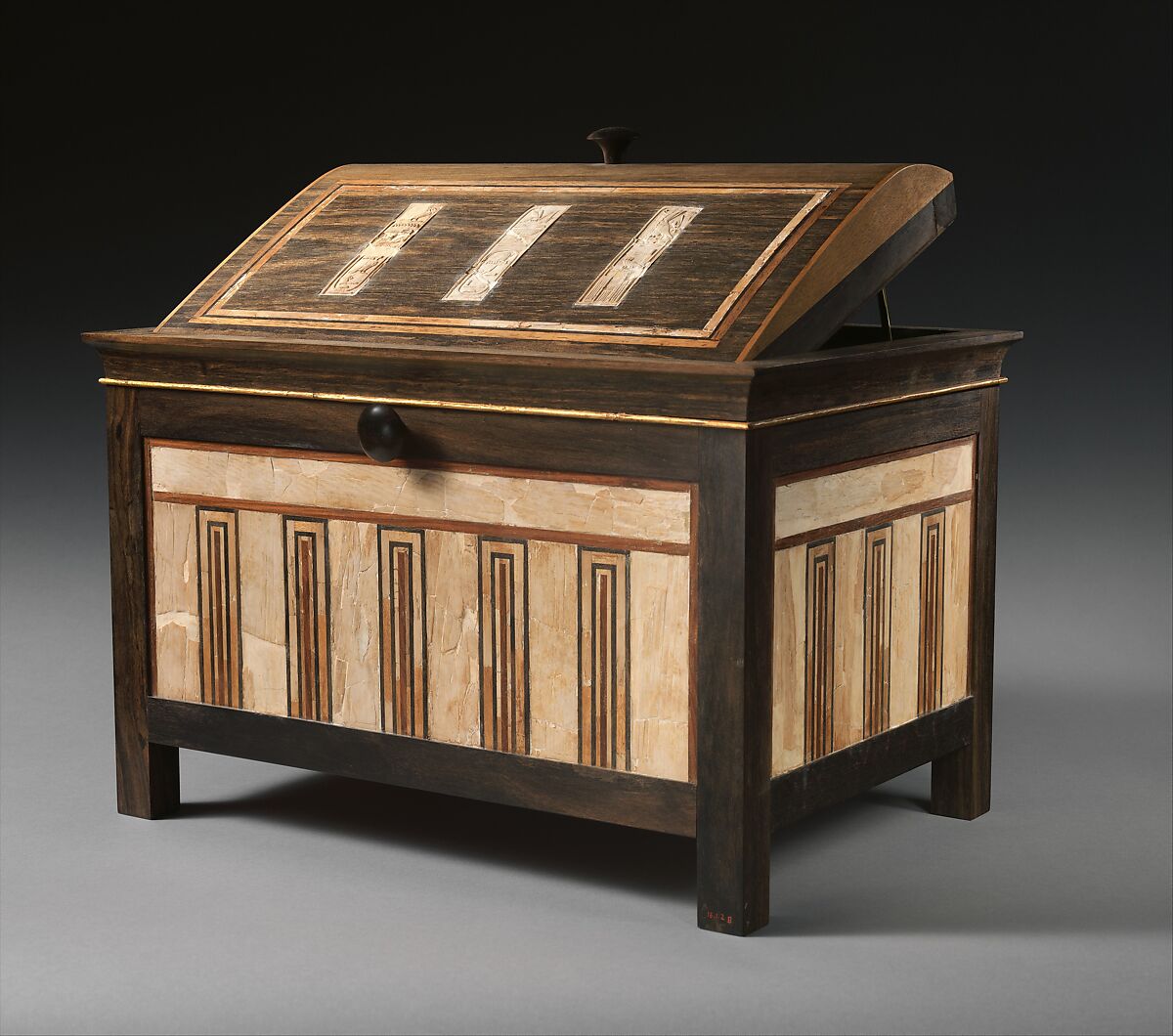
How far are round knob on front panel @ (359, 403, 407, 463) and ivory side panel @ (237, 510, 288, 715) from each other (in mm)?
307

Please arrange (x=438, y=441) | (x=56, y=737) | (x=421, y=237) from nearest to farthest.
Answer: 1. (x=438, y=441)
2. (x=421, y=237)
3. (x=56, y=737)

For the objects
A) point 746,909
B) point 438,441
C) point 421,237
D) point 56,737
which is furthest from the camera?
point 56,737

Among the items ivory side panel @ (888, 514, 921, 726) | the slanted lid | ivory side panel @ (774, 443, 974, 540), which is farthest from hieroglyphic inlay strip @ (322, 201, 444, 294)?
ivory side panel @ (888, 514, 921, 726)

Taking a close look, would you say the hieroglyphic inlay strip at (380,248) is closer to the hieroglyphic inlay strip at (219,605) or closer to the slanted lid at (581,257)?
the slanted lid at (581,257)

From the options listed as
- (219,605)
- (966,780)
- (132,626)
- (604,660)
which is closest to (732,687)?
(604,660)

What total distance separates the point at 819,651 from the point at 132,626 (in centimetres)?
142

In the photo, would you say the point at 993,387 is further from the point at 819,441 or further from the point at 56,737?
the point at 56,737

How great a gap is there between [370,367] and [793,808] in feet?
3.61

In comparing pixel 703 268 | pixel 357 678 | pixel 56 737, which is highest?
pixel 703 268

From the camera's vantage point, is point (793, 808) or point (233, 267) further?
point (233, 267)

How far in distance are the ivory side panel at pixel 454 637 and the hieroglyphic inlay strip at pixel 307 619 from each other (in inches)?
9.5

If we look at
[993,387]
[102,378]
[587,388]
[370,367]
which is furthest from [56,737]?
[993,387]

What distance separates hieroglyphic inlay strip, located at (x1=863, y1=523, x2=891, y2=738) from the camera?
3902 millimetres

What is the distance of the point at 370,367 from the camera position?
12.8ft
